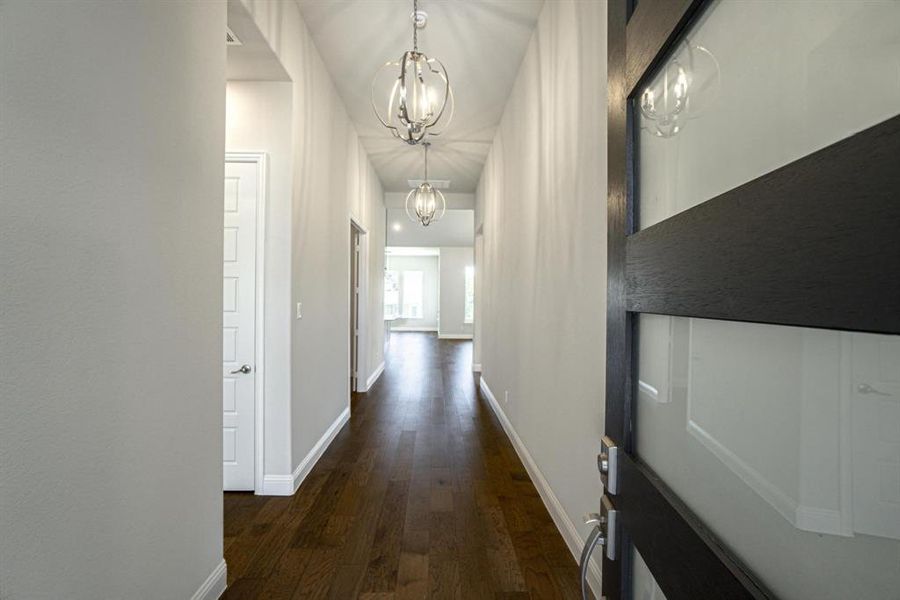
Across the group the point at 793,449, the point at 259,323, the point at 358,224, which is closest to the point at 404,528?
the point at 259,323

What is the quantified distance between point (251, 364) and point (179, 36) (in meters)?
1.86

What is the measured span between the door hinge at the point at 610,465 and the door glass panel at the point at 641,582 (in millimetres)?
106

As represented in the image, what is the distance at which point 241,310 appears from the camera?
280cm

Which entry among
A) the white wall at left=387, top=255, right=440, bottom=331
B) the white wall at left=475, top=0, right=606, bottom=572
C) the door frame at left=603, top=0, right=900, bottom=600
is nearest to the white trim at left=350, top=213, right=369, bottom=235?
the white wall at left=475, top=0, right=606, bottom=572

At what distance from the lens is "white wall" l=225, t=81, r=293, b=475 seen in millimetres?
2762

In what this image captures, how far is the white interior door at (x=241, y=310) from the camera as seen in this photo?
110 inches

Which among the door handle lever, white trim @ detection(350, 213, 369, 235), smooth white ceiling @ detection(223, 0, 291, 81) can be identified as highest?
smooth white ceiling @ detection(223, 0, 291, 81)

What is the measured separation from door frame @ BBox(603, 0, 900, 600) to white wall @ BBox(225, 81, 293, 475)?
2299mm

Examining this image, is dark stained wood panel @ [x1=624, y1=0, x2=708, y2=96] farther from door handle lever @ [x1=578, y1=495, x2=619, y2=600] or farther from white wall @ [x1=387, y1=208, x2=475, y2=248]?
white wall @ [x1=387, y1=208, x2=475, y2=248]

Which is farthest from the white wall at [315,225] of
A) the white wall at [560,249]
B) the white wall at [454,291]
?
the white wall at [454,291]

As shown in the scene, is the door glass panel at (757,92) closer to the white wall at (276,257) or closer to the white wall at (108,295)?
the white wall at (108,295)

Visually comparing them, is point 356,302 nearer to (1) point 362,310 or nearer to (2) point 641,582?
(1) point 362,310

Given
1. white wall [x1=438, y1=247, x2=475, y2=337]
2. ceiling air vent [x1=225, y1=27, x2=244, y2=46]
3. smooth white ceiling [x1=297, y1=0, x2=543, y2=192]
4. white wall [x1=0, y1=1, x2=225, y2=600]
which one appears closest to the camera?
white wall [x1=0, y1=1, x2=225, y2=600]

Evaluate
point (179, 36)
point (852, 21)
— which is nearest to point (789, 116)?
point (852, 21)
